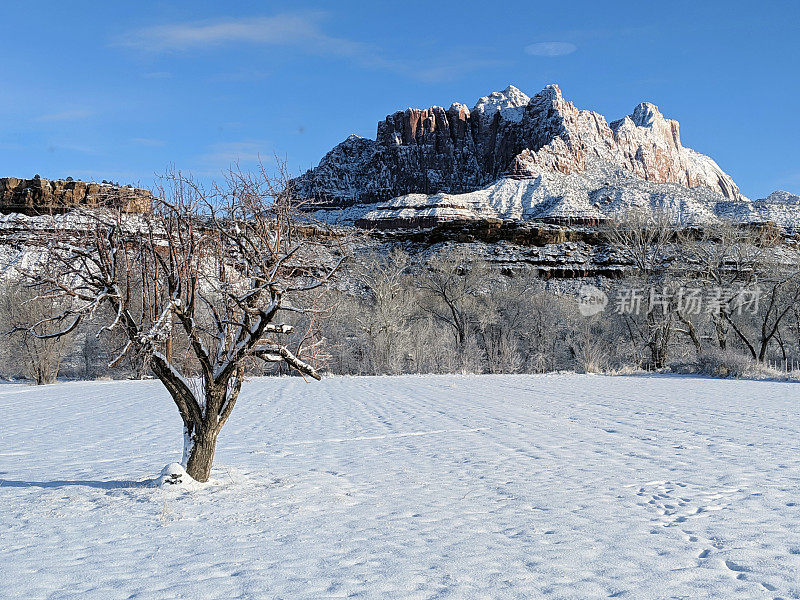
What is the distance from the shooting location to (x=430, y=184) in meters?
146

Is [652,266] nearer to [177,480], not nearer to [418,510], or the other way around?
[418,510]

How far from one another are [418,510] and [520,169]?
116m

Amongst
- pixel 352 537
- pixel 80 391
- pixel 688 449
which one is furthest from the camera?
pixel 80 391

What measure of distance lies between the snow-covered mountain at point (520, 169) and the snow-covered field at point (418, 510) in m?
72.4

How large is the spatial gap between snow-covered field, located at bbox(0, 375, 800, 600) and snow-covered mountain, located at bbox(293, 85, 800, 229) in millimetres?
72402

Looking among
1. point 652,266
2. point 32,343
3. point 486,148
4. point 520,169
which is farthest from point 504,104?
point 32,343

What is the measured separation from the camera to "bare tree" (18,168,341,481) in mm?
5688

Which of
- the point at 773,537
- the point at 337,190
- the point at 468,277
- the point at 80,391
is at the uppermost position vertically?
the point at 337,190

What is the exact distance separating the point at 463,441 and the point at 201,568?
245 inches

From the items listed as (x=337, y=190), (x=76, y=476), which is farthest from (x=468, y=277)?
(x=337, y=190)

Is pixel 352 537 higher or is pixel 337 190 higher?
pixel 337 190

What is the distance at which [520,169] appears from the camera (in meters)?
115

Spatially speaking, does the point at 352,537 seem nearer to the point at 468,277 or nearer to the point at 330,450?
the point at 330,450

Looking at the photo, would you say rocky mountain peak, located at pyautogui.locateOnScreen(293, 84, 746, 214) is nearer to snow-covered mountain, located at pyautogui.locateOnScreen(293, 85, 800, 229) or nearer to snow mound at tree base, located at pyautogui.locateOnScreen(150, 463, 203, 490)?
snow-covered mountain, located at pyautogui.locateOnScreen(293, 85, 800, 229)
